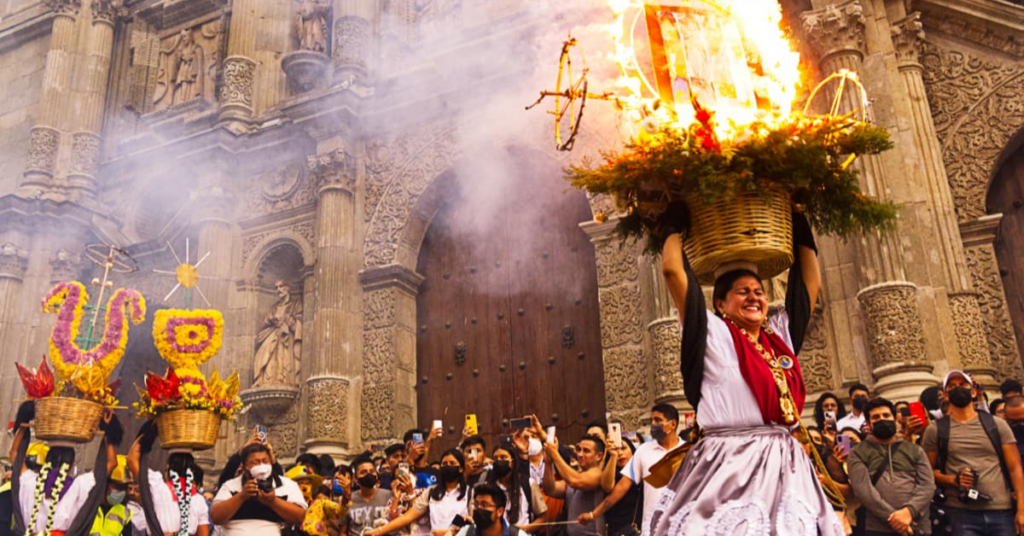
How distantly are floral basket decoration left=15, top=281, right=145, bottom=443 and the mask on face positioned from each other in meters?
0.71

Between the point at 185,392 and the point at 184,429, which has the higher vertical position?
the point at 185,392

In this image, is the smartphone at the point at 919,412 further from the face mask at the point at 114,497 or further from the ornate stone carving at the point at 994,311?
the face mask at the point at 114,497

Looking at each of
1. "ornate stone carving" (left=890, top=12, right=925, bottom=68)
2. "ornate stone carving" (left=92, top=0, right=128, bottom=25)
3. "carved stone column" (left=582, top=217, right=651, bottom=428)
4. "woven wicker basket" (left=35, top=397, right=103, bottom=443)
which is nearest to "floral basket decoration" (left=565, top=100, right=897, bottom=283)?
"woven wicker basket" (left=35, top=397, right=103, bottom=443)

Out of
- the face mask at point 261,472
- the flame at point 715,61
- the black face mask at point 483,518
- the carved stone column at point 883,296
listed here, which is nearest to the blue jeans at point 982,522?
the carved stone column at point 883,296

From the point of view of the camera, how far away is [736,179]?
10.5 feet

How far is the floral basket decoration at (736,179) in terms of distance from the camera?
325cm

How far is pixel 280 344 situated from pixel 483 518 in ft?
23.4

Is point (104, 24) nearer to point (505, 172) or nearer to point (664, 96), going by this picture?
point (505, 172)

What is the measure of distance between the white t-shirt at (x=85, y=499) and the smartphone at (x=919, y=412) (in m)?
6.02

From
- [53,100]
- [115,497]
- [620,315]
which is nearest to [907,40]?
[620,315]

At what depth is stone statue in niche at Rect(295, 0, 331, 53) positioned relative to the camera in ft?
43.7

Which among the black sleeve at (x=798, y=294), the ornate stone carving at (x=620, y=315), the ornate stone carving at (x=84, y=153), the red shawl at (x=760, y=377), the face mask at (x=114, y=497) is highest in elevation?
the ornate stone carving at (x=84, y=153)

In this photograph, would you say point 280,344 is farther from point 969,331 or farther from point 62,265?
point 969,331

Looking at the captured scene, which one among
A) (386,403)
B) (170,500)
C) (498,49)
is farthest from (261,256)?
(170,500)
